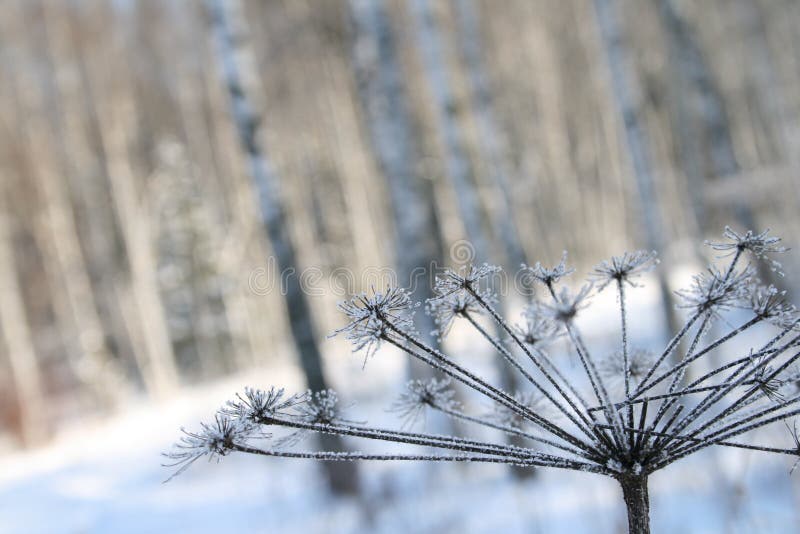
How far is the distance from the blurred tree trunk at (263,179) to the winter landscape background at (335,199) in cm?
3

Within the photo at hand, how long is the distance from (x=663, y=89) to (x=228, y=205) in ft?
48.8

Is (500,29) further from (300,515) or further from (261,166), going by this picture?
(300,515)

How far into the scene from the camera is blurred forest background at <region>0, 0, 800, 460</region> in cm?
707

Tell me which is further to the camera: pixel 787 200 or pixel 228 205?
pixel 228 205

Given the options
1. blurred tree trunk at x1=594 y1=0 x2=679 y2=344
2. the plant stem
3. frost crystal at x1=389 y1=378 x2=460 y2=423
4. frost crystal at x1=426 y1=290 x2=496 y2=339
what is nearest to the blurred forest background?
blurred tree trunk at x1=594 y1=0 x2=679 y2=344

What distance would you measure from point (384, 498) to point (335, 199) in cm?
2364

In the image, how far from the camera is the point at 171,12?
59.7ft

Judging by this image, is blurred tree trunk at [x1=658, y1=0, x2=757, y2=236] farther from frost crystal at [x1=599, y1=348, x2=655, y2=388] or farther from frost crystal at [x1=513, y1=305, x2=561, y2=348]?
frost crystal at [x1=513, y1=305, x2=561, y2=348]

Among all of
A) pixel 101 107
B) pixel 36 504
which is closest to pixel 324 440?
pixel 36 504

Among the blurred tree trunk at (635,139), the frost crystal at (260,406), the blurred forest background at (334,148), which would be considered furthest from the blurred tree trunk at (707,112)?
the frost crystal at (260,406)

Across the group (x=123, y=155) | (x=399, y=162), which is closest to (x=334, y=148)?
(x=123, y=155)

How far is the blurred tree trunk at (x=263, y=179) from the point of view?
21.3 feet

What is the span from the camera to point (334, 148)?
63.1 ft

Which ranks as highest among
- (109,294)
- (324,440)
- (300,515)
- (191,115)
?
(191,115)
